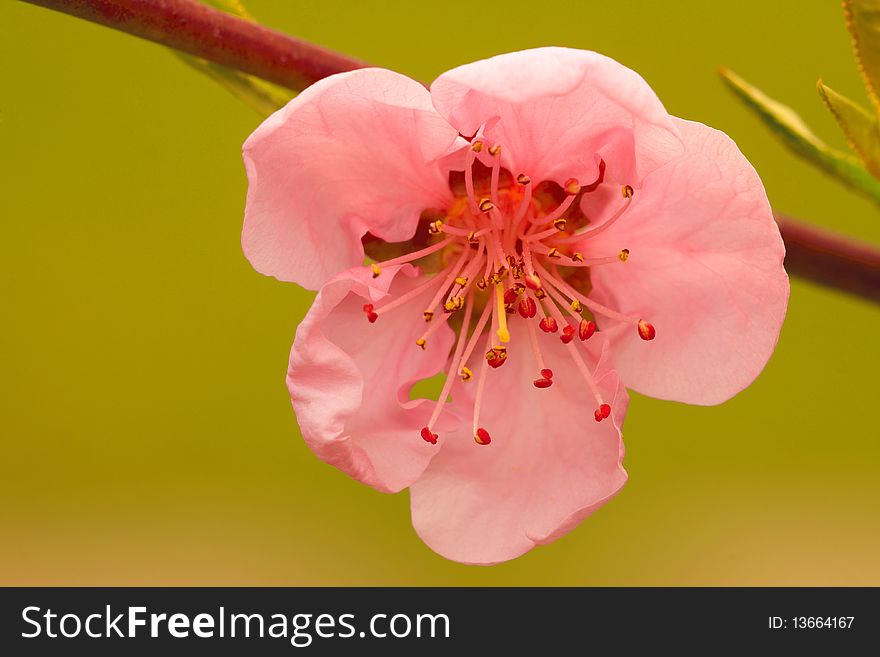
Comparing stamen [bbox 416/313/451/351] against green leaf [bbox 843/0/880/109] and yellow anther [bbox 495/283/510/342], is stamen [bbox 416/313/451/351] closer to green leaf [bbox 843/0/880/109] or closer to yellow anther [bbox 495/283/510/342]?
yellow anther [bbox 495/283/510/342]

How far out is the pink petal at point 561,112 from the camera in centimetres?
54

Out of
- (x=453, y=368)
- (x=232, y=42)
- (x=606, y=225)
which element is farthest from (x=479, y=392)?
(x=232, y=42)

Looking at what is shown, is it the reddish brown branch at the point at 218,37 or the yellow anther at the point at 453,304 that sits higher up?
the reddish brown branch at the point at 218,37

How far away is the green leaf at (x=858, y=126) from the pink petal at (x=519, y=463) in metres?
0.19

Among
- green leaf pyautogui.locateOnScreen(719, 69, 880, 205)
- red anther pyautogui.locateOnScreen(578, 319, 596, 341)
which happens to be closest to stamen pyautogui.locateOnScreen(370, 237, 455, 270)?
red anther pyautogui.locateOnScreen(578, 319, 596, 341)

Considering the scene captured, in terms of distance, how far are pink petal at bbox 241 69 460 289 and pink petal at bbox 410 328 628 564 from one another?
0.13 metres

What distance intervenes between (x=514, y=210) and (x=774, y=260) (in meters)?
0.18

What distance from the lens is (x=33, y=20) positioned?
2.43 m

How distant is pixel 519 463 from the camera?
0.70 m

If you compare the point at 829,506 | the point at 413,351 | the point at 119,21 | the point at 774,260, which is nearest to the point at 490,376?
the point at 413,351

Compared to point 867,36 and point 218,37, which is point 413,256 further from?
point 867,36

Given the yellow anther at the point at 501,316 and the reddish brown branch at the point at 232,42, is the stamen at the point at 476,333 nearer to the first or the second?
the yellow anther at the point at 501,316

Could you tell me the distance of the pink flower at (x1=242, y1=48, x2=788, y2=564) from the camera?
598mm

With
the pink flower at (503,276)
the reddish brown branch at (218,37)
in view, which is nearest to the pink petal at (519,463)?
the pink flower at (503,276)
